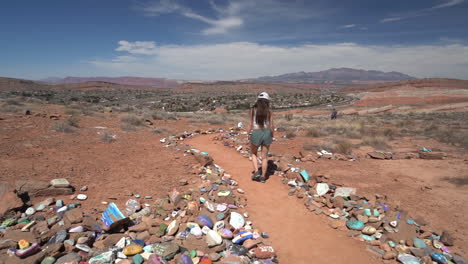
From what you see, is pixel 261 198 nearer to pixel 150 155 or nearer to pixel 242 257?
pixel 242 257

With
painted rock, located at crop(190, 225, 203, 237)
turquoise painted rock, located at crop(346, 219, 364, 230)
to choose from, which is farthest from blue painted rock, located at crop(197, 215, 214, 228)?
turquoise painted rock, located at crop(346, 219, 364, 230)

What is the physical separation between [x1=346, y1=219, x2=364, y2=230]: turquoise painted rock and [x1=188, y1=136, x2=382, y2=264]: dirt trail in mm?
204

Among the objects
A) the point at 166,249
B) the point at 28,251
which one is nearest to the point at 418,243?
the point at 166,249

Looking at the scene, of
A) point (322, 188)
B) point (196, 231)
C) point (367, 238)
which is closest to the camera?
point (196, 231)

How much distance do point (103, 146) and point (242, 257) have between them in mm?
6059

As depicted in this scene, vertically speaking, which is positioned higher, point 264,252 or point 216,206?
point 216,206

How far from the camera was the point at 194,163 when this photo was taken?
6.29m

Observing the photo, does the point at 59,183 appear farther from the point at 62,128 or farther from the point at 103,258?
the point at 62,128

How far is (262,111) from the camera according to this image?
495 centimetres

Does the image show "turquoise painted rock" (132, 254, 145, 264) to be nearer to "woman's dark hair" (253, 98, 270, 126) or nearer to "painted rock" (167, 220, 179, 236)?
"painted rock" (167, 220, 179, 236)

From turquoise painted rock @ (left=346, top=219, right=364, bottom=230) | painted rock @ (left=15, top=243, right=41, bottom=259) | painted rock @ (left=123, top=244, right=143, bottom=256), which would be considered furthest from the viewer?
turquoise painted rock @ (left=346, top=219, right=364, bottom=230)

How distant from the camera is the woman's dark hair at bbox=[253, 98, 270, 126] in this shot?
491cm

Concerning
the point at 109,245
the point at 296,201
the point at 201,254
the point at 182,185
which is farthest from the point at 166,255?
the point at 296,201

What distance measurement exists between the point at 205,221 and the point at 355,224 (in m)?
2.46
